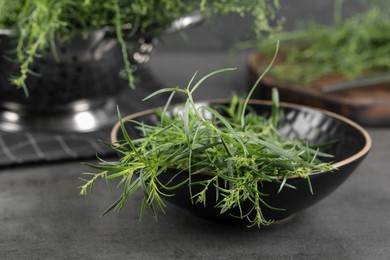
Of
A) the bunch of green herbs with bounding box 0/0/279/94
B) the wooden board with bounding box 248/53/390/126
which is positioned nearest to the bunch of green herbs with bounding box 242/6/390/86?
the wooden board with bounding box 248/53/390/126

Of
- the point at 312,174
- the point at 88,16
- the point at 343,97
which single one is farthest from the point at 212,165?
the point at 343,97

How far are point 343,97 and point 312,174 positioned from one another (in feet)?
1.91

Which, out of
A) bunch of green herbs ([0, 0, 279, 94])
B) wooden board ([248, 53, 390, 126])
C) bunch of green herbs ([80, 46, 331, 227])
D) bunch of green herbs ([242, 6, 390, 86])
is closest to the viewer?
bunch of green herbs ([80, 46, 331, 227])

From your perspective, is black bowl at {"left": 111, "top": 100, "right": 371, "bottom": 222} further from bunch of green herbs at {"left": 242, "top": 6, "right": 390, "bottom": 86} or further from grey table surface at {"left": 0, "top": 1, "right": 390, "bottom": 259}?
bunch of green herbs at {"left": 242, "top": 6, "right": 390, "bottom": 86}

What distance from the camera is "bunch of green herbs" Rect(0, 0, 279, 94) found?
92 cm

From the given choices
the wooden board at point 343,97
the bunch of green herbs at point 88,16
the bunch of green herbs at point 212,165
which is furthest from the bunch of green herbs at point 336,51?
the bunch of green herbs at point 212,165

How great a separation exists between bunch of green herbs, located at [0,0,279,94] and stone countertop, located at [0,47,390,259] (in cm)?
17

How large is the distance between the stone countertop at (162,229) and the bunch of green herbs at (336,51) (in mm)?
446

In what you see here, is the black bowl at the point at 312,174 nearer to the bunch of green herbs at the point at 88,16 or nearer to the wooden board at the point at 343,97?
the bunch of green herbs at the point at 88,16

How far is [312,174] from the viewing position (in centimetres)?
65

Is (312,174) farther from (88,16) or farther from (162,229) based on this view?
(88,16)

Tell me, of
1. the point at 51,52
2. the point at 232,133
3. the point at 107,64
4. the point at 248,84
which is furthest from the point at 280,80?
the point at 232,133

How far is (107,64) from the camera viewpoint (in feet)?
3.48

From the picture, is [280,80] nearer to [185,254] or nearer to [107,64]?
[107,64]
